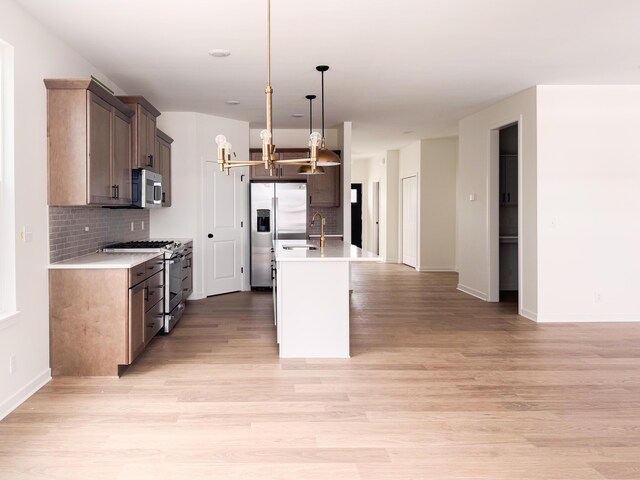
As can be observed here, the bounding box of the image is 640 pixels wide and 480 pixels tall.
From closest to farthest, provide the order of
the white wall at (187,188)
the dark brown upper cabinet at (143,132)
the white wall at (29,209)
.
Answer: the white wall at (29,209) < the dark brown upper cabinet at (143,132) < the white wall at (187,188)

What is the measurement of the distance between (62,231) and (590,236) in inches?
215

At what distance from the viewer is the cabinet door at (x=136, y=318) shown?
3.84 m

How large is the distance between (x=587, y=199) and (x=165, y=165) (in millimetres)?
5202

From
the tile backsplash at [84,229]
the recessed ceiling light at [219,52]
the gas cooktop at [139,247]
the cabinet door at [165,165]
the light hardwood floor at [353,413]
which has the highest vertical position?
the recessed ceiling light at [219,52]

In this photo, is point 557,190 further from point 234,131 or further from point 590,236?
point 234,131

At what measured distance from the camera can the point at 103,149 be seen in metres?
4.00

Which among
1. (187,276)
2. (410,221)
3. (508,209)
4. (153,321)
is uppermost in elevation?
(508,209)

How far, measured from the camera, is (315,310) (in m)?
4.34

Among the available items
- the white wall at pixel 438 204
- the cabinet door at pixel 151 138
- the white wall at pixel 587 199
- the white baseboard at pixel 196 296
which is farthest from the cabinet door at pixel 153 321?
the white wall at pixel 438 204

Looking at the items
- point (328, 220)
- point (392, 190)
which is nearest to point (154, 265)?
point (328, 220)

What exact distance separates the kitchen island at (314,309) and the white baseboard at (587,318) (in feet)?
8.92

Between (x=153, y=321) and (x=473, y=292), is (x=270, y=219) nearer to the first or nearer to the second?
A: (x=473, y=292)

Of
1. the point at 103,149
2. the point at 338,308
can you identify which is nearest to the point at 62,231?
the point at 103,149

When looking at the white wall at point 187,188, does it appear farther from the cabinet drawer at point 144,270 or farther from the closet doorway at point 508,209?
the closet doorway at point 508,209
